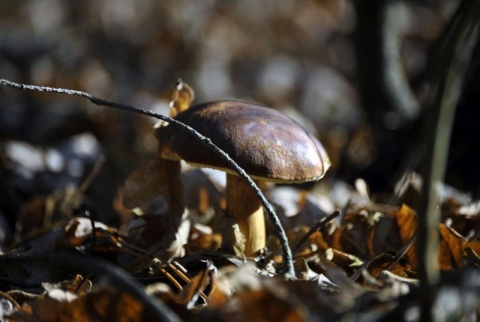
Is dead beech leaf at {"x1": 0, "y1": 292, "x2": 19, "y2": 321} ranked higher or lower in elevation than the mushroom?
lower

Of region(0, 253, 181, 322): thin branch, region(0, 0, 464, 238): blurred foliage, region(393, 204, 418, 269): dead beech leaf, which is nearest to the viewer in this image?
region(0, 253, 181, 322): thin branch

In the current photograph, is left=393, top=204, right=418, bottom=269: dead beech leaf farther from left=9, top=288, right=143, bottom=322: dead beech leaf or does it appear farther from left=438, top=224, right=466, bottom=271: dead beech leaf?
left=9, top=288, right=143, bottom=322: dead beech leaf

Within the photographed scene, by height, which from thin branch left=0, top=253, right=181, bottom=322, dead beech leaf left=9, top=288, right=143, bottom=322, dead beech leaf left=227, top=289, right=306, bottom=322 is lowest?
dead beech leaf left=9, top=288, right=143, bottom=322

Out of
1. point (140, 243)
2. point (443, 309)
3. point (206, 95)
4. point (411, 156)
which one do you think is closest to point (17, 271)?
point (140, 243)

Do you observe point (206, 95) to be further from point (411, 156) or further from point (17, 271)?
point (17, 271)

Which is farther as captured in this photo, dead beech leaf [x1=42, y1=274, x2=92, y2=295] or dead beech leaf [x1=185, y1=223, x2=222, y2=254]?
dead beech leaf [x1=185, y1=223, x2=222, y2=254]

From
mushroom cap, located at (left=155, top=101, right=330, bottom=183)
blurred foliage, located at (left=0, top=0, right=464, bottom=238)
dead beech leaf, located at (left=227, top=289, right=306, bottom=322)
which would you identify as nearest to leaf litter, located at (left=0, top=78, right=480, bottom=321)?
dead beech leaf, located at (left=227, top=289, right=306, bottom=322)

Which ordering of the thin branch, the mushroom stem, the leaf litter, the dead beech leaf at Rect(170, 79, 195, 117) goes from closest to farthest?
the thin branch
the leaf litter
the mushroom stem
the dead beech leaf at Rect(170, 79, 195, 117)
